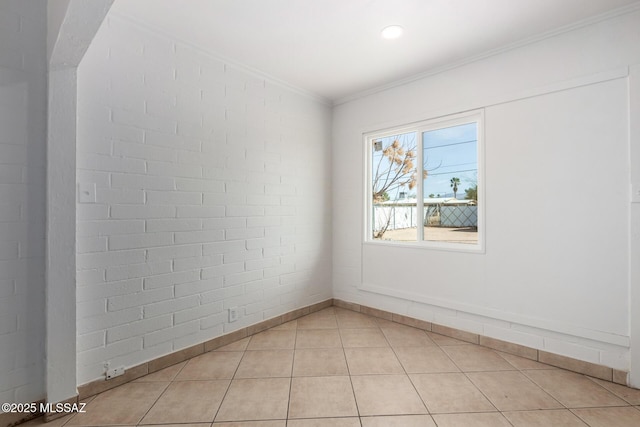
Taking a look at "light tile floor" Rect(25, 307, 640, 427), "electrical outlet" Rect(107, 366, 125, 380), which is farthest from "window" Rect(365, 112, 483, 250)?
"electrical outlet" Rect(107, 366, 125, 380)

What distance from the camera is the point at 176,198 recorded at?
2512 mm

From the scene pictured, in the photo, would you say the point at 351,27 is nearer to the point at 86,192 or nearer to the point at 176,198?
the point at 176,198

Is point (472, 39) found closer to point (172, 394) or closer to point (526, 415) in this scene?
point (526, 415)

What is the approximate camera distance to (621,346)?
7.14ft

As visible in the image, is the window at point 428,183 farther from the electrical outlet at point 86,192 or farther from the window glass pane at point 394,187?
the electrical outlet at point 86,192

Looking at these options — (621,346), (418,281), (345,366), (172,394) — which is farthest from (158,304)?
(621,346)

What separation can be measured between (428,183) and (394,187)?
1.43 ft

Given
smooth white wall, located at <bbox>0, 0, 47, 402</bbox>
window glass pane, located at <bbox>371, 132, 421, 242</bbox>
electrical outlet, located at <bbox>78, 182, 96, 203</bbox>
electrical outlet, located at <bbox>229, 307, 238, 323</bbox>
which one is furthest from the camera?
window glass pane, located at <bbox>371, 132, 421, 242</bbox>

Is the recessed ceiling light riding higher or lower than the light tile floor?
higher

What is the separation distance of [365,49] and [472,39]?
91 cm

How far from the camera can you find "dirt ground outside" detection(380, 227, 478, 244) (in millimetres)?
3023

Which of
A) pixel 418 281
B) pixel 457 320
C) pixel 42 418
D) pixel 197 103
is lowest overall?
pixel 42 418

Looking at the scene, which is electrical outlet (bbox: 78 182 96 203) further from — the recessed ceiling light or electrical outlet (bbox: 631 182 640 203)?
electrical outlet (bbox: 631 182 640 203)

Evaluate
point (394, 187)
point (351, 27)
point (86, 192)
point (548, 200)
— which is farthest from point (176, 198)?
point (548, 200)
